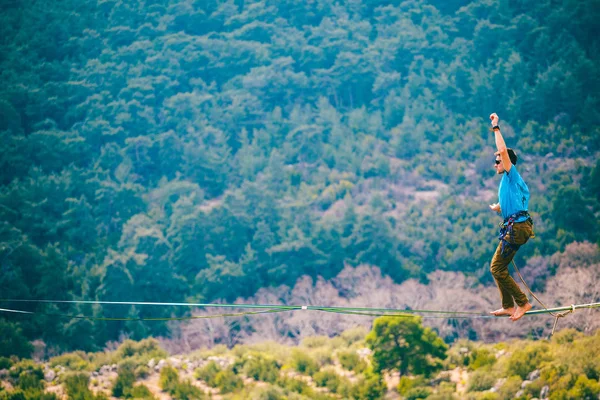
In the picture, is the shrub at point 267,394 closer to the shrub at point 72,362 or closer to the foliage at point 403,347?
the foliage at point 403,347

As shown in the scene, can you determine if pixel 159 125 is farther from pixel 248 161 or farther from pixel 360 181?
pixel 360 181

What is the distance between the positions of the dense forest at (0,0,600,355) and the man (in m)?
41.8

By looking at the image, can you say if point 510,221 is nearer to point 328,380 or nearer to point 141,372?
point 328,380


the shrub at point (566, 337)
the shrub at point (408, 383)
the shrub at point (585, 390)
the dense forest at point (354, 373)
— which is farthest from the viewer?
the shrub at point (566, 337)

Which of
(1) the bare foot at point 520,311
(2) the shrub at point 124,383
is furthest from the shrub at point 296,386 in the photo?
(1) the bare foot at point 520,311

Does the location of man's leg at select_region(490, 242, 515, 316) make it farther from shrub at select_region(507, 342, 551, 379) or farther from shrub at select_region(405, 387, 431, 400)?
shrub at select_region(405, 387, 431, 400)

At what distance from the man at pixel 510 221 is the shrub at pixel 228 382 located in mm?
24289

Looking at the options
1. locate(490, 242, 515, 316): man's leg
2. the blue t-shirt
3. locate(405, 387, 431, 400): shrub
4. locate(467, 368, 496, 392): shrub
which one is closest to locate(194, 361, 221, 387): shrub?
locate(405, 387, 431, 400): shrub

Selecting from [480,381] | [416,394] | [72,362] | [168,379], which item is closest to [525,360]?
[480,381]

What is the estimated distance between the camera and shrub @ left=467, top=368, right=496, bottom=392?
1077 inches

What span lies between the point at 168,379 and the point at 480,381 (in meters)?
13.4

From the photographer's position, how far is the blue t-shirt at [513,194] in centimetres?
768

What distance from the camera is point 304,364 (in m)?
33.4

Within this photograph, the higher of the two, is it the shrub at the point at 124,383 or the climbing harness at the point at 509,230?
the climbing harness at the point at 509,230
